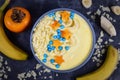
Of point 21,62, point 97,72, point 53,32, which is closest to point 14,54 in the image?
point 21,62

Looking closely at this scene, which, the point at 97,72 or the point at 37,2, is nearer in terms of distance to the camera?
the point at 97,72

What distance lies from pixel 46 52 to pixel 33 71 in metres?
0.08

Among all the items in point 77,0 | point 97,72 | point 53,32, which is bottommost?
point 97,72

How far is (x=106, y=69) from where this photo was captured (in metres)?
0.81

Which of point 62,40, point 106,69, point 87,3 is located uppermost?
point 87,3

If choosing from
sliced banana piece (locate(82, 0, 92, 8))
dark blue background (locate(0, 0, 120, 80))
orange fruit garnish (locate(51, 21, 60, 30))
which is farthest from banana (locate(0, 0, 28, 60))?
sliced banana piece (locate(82, 0, 92, 8))

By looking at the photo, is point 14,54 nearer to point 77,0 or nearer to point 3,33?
point 3,33

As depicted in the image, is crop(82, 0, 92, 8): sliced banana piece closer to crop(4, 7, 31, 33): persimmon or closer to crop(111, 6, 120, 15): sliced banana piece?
crop(111, 6, 120, 15): sliced banana piece

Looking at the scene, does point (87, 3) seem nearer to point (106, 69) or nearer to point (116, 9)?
point (116, 9)

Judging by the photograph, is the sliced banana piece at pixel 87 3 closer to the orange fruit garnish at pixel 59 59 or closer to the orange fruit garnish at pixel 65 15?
the orange fruit garnish at pixel 65 15

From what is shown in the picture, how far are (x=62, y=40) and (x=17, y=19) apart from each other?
16cm

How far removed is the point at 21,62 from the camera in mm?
876

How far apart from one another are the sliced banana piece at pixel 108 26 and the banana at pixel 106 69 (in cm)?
7

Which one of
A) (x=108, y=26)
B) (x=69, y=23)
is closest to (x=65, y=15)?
(x=69, y=23)
